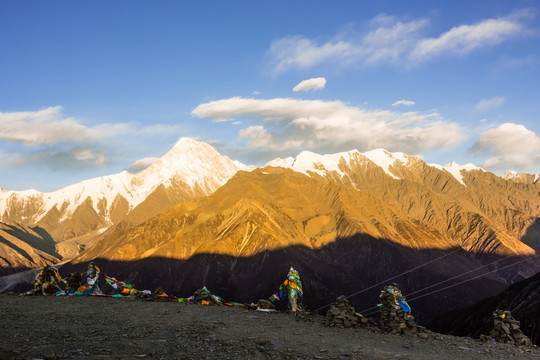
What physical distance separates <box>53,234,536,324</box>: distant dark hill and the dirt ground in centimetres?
9982

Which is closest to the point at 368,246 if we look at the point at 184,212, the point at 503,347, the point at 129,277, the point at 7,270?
the point at 184,212

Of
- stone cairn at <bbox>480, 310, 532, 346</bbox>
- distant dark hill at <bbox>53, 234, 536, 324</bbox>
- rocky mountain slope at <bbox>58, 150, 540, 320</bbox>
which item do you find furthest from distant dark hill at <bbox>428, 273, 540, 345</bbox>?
rocky mountain slope at <bbox>58, 150, 540, 320</bbox>

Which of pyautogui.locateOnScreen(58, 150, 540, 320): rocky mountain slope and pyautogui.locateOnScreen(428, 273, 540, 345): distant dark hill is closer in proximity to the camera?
pyautogui.locateOnScreen(428, 273, 540, 345): distant dark hill

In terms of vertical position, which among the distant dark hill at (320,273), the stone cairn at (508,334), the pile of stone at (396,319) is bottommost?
the distant dark hill at (320,273)

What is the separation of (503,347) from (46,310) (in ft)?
62.8

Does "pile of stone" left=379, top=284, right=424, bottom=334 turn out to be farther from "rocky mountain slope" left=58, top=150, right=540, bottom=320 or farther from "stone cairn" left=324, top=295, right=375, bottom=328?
"rocky mountain slope" left=58, top=150, right=540, bottom=320

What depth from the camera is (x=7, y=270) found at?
18175cm

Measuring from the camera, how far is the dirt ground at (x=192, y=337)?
1351 cm

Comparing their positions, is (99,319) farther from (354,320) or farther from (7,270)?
(7,270)

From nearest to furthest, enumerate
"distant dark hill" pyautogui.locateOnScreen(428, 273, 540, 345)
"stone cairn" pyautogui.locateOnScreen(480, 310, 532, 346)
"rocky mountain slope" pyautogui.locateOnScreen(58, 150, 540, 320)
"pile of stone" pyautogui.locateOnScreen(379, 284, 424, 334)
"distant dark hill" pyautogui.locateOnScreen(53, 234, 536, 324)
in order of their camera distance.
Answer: "pile of stone" pyautogui.locateOnScreen(379, 284, 424, 334) < "stone cairn" pyautogui.locateOnScreen(480, 310, 532, 346) < "distant dark hill" pyautogui.locateOnScreen(428, 273, 540, 345) < "distant dark hill" pyautogui.locateOnScreen(53, 234, 536, 324) < "rocky mountain slope" pyautogui.locateOnScreen(58, 150, 540, 320)

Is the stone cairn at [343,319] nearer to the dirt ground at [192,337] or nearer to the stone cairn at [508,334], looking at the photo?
the dirt ground at [192,337]

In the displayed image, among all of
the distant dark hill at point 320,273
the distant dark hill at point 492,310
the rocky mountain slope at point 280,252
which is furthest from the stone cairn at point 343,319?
the rocky mountain slope at point 280,252

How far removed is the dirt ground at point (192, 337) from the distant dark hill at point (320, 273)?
99.8 metres

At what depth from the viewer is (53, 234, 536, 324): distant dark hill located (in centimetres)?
12781
